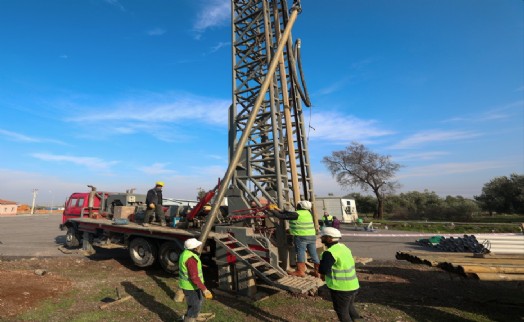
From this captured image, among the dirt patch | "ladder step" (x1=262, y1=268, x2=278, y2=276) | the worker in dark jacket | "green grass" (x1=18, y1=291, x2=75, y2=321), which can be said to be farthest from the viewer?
the worker in dark jacket

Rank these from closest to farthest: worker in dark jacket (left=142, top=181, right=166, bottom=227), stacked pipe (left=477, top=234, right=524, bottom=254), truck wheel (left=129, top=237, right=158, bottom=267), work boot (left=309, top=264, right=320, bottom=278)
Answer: work boot (left=309, top=264, right=320, bottom=278)
truck wheel (left=129, top=237, right=158, bottom=267)
worker in dark jacket (left=142, top=181, right=166, bottom=227)
stacked pipe (left=477, top=234, right=524, bottom=254)

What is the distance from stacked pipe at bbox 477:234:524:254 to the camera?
11.0 m

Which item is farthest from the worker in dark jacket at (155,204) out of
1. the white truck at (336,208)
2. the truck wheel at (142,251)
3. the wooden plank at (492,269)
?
the white truck at (336,208)

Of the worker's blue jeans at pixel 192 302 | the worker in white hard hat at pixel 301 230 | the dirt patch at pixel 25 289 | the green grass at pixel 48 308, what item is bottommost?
the green grass at pixel 48 308

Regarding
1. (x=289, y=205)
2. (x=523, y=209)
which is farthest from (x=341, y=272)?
(x=523, y=209)

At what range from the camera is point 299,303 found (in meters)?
6.29

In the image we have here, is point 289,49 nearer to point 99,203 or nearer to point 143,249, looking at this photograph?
point 143,249

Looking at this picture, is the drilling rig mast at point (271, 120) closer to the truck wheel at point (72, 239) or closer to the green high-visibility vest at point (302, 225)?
the green high-visibility vest at point (302, 225)

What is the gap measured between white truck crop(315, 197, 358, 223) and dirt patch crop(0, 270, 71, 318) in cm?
2464

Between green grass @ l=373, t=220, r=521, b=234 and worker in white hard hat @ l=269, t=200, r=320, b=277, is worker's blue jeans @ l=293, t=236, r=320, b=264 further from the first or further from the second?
green grass @ l=373, t=220, r=521, b=234

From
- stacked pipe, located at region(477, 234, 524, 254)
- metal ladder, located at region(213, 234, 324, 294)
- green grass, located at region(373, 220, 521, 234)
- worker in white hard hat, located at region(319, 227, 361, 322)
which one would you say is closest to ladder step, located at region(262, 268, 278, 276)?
metal ladder, located at region(213, 234, 324, 294)

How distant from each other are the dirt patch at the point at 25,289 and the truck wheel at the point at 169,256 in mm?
2359

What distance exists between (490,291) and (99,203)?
14873 mm

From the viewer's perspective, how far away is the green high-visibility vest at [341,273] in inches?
164
